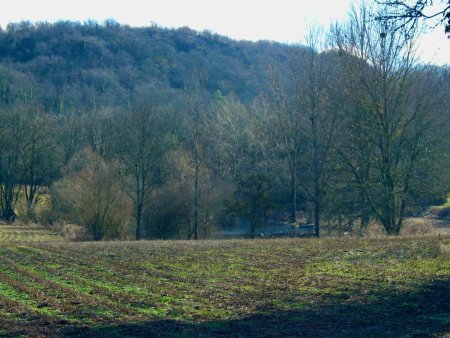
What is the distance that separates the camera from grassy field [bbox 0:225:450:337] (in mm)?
9898

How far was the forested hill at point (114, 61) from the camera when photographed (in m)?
111

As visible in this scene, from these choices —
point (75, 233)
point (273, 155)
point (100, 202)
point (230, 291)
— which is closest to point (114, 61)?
point (273, 155)

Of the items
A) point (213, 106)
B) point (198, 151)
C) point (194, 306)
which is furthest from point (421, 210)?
point (194, 306)

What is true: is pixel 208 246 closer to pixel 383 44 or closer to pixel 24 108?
pixel 383 44

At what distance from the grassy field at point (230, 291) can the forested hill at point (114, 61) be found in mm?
83856

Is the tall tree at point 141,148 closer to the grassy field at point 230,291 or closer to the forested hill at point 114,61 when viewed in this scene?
the grassy field at point 230,291

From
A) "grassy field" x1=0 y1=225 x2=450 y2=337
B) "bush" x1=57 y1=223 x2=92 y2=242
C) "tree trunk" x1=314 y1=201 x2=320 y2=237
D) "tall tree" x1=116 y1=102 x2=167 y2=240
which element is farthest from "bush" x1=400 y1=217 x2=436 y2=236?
"bush" x1=57 y1=223 x2=92 y2=242

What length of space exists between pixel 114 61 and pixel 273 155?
333ft

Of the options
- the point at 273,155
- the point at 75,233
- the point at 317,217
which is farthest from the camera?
the point at 273,155

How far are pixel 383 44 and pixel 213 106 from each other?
Result: 38.0 metres

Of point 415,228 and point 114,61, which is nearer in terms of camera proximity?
point 415,228

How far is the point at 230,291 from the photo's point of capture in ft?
43.8

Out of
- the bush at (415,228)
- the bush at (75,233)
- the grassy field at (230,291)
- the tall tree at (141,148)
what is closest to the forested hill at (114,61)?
the tall tree at (141,148)

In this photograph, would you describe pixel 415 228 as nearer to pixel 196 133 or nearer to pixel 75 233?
pixel 196 133
